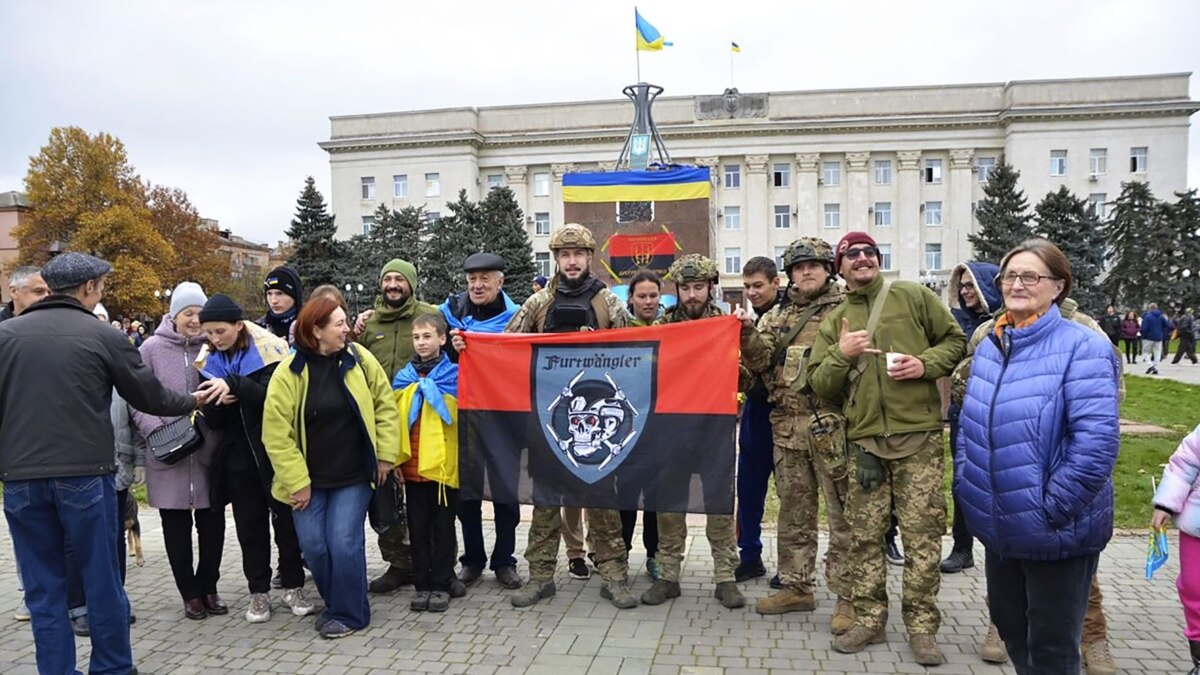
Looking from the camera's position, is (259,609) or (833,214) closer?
(259,609)

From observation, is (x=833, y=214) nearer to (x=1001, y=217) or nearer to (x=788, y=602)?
(x=1001, y=217)

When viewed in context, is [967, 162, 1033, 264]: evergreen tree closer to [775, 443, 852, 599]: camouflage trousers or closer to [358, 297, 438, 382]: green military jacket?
[775, 443, 852, 599]: camouflage trousers

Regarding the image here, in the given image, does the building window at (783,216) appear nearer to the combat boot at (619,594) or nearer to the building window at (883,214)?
the building window at (883,214)

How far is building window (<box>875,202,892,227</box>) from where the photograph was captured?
60.7 m

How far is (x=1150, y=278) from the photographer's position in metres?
44.7

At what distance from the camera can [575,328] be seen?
5598 mm

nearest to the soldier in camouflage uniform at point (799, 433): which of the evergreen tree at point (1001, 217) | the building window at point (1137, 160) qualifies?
the evergreen tree at point (1001, 217)

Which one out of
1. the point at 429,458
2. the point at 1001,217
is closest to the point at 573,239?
the point at 429,458

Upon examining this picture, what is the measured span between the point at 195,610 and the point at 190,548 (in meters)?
0.42

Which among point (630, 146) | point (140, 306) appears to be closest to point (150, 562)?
point (630, 146)

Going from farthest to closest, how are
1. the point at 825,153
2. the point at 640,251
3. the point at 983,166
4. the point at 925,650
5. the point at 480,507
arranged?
1. the point at 825,153
2. the point at 983,166
3. the point at 640,251
4. the point at 480,507
5. the point at 925,650

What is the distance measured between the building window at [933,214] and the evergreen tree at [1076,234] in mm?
15113

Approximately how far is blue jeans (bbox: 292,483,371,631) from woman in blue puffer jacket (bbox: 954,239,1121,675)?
3.68m

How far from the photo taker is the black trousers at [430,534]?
5.51 m
